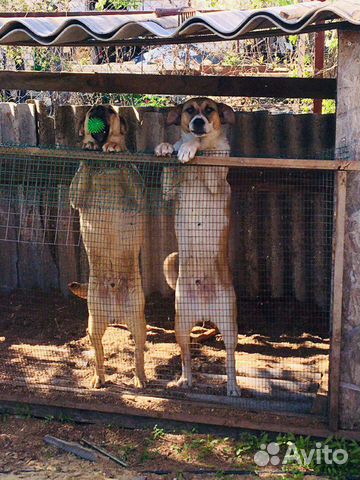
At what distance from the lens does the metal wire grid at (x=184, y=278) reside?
19.7 ft

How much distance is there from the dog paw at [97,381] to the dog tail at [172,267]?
1086 mm

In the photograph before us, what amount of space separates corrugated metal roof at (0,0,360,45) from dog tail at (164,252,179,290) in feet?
6.84

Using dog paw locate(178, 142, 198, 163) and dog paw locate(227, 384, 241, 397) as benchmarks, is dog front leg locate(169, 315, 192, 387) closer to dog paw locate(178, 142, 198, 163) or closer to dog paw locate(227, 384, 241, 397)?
dog paw locate(227, 384, 241, 397)

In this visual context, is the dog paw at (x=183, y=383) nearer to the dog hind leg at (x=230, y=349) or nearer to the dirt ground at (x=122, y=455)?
the dog hind leg at (x=230, y=349)

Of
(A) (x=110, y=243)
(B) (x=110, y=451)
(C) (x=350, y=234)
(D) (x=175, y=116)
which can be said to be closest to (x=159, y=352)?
(A) (x=110, y=243)

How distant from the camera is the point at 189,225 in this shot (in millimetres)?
6023

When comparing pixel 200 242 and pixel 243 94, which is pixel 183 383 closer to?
pixel 200 242

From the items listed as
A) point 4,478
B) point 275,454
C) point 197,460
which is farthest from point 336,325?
point 4,478

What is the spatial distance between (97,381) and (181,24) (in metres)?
2.91

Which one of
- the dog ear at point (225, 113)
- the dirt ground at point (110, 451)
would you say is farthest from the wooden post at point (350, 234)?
the dog ear at point (225, 113)

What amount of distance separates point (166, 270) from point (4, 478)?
2380 mm

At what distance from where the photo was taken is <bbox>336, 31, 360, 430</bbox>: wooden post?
16.4 feet

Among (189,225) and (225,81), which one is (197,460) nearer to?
(189,225)

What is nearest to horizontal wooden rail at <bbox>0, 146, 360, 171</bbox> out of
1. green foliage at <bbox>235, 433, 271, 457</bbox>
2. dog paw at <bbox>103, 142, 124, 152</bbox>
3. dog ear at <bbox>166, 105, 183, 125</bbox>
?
dog paw at <bbox>103, 142, 124, 152</bbox>
